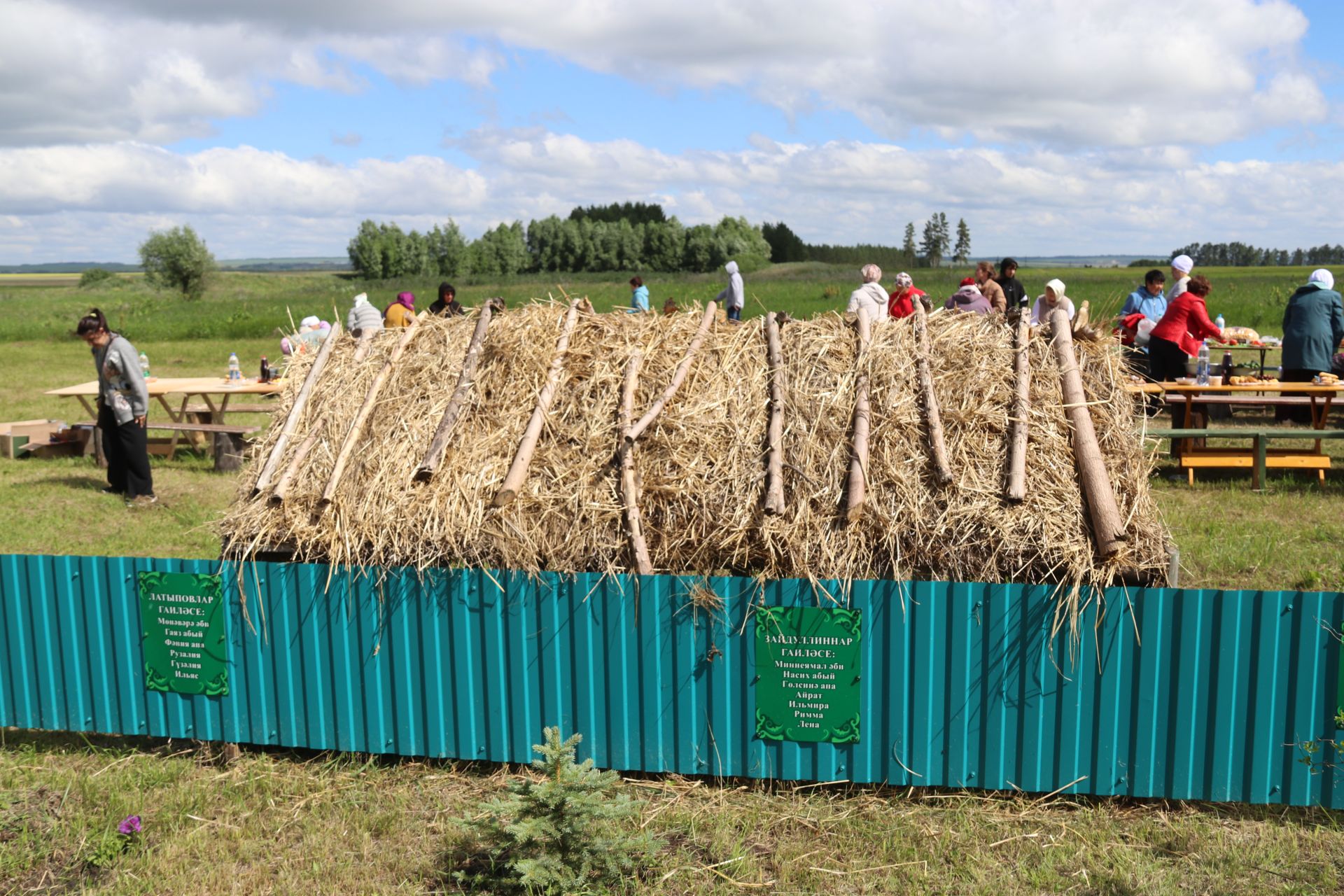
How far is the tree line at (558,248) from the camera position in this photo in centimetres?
11544

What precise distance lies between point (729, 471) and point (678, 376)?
87 cm

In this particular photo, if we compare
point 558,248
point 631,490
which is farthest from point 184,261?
point 631,490

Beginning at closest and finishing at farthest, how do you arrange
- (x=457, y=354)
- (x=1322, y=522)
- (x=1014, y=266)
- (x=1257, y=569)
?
(x=457, y=354) → (x=1257, y=569) → (x=1322, y=522) → (x=1014, y=266)

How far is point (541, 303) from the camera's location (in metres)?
7.66

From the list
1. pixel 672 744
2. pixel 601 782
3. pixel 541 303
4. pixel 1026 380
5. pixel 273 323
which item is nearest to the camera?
pixel 601 782

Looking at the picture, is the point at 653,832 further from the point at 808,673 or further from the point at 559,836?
the point at 808,673

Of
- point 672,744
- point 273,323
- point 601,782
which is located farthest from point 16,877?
point 273,323

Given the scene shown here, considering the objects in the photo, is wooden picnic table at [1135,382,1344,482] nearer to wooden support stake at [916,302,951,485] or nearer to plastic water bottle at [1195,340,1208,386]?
plastic water bottle at [1195,340,1208,386]

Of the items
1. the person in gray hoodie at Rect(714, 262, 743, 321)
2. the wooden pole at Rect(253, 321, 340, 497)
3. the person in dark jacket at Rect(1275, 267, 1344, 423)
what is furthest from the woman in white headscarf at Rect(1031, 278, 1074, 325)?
the person in gray hoodie at Rect(714, 262, 743, 321)

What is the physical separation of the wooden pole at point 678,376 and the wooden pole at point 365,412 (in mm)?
1760

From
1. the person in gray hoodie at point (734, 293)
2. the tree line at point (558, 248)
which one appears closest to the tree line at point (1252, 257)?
the tree line at point (558, 248)

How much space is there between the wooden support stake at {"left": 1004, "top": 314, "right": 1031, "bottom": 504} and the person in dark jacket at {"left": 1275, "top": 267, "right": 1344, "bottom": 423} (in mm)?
8206

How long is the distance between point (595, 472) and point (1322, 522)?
Answer: 800cm

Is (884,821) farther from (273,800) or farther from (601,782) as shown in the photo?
(273,800)
